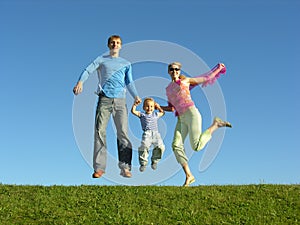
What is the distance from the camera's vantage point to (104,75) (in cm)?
1301

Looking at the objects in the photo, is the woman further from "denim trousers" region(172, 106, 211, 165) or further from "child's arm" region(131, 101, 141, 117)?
"child's arm" region(131, 101, 141, 117)

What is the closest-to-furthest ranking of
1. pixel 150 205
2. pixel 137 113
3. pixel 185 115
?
pixel 150 205 → pixel 185 115 → pixel 137 113

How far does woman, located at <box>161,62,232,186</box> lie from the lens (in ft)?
41.4

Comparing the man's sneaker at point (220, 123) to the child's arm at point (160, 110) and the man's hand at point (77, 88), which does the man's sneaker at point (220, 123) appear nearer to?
the child's arm at point (160, 110)

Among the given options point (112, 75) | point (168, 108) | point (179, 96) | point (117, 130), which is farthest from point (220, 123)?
point (112, 75)

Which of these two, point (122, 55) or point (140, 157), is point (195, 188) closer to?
point (140, 157)

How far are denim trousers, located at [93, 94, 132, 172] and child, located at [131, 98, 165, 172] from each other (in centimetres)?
31

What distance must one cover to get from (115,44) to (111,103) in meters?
1.53

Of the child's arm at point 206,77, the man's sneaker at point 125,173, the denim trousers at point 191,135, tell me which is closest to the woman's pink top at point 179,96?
the denim trousers at point 191,135

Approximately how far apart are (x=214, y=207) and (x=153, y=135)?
2608 mm

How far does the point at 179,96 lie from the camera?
42.3ft

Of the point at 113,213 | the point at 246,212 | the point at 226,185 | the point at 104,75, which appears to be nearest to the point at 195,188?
the point at 226,185

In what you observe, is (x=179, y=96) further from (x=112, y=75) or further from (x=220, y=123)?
(x=112, y=75)

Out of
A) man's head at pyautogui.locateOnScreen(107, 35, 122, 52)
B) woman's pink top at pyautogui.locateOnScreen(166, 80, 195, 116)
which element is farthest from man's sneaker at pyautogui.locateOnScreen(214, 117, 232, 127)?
man's head at pyautogui.locateOnScreen(107, 35, 122, 52)
